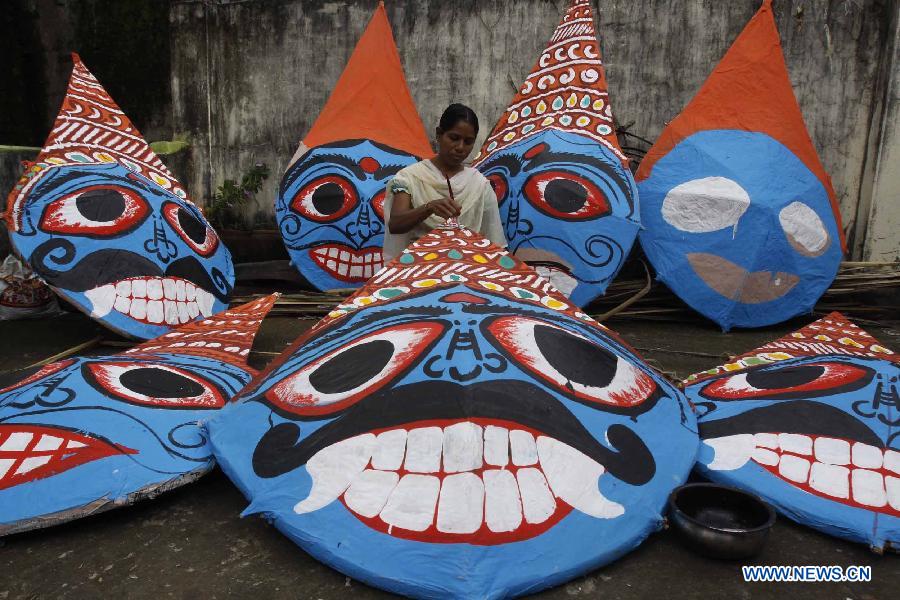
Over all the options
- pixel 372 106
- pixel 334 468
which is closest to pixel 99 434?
pixel 334 468

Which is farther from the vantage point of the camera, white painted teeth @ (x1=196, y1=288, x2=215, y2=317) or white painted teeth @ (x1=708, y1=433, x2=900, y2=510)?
white painted teeth @ (x1=196, y1=288, x2=215, y2=317)

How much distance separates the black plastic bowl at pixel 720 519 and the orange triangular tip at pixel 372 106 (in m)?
3.26

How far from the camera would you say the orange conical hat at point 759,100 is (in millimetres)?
3896

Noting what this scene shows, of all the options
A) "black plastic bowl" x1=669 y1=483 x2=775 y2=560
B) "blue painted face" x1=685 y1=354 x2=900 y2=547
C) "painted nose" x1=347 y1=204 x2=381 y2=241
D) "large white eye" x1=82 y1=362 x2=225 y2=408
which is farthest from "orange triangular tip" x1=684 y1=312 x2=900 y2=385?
"painted nose" x1=347 y1=204 x2=381 y2=241

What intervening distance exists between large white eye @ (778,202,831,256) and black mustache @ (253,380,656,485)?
2586mm

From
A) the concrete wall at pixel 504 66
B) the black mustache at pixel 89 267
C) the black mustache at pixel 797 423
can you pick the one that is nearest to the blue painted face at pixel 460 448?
the black mustache at pixel 797 423

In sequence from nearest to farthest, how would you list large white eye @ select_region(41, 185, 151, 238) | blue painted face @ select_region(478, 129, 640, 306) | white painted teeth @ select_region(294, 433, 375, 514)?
1. white painted teeth @ select_region(294, 433, 375, 514)
2. large white eye @ select_region(41, 185, 151, 238)
3. blue painted face @ select_region(478, 129, 640, 306)

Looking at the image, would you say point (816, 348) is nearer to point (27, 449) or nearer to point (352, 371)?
point (352, 371)

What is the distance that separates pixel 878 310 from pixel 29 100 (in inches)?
298

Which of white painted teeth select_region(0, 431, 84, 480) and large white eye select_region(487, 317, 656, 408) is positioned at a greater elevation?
large white eye select_region(487, 317, 656, 408)

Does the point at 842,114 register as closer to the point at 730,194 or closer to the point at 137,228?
the point at 730,194

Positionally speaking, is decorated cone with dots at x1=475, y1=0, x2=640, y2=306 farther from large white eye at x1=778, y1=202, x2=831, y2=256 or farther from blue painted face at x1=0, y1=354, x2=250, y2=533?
blue painted face at x1=0, y1=354, x2=250, y2=533

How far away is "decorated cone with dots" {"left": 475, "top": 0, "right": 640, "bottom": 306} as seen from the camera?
363 centimetres

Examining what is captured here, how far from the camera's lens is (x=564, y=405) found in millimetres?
1627
